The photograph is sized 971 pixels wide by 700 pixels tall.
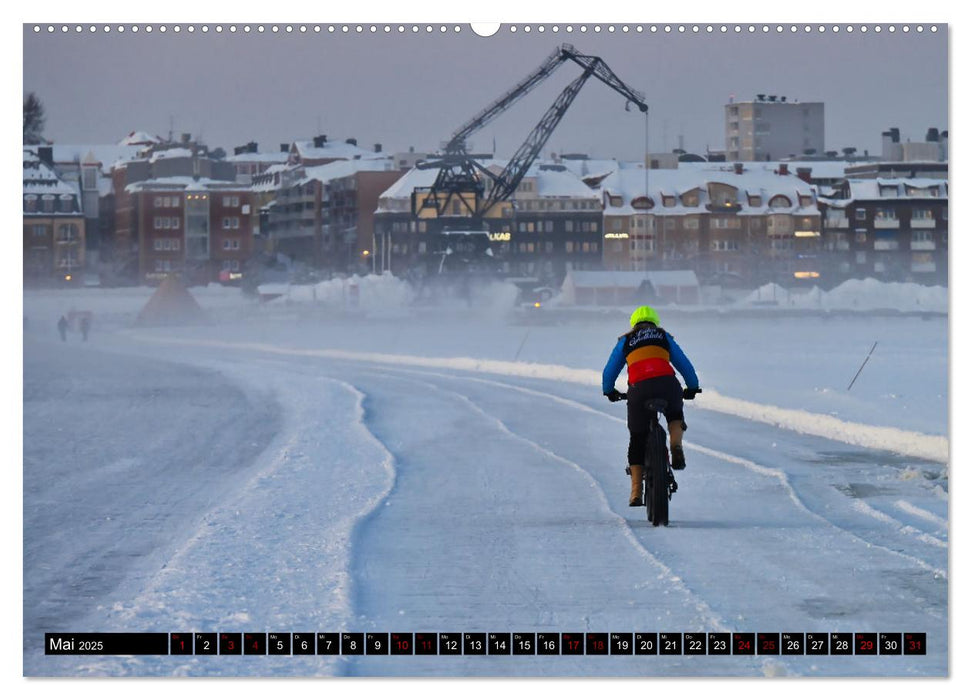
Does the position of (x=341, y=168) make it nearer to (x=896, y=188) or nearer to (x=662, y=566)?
(x=896, y=188)

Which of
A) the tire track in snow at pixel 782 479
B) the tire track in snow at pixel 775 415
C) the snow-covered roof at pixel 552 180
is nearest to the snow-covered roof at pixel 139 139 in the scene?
the snow-covered roof at pixel 552 180

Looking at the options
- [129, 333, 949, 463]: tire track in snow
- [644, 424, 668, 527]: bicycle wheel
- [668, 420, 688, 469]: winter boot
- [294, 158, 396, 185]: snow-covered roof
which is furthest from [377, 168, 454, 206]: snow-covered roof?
[129, 333, 949, 463]: tire track in snow

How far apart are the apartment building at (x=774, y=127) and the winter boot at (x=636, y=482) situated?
133 inches

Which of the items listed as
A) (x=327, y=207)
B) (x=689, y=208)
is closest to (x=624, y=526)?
(x=327, y=207)

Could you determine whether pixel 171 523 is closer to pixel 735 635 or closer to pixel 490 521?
pixel 490 521

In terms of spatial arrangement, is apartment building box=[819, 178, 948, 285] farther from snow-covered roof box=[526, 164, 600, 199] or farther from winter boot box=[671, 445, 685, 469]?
snow-covered roof box=[526, 164, 600, 199]

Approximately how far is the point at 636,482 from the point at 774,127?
348cm

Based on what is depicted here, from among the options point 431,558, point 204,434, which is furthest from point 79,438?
point 431,558

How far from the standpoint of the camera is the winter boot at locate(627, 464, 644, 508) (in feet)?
38.7

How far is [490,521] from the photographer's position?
1587 centimetres

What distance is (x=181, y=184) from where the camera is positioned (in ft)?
44.4

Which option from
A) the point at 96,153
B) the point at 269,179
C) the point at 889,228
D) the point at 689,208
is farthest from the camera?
the point at 689,208

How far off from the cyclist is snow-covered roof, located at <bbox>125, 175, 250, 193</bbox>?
4.26 metres
